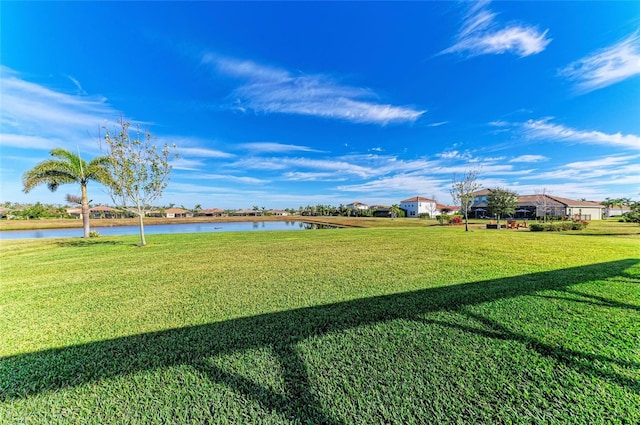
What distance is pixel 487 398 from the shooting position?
1.86 metres

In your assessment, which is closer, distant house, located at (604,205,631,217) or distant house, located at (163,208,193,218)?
distant house, located at (604,205,631,217)

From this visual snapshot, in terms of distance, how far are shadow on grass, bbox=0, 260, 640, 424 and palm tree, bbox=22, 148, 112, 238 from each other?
42.3 ft

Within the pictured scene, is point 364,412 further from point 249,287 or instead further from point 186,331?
point 249,287

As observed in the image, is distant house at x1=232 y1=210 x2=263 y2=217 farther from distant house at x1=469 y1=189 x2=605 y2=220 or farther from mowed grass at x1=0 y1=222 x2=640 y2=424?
mowed grass at x1=0 y1=222 x2=640 y2=424

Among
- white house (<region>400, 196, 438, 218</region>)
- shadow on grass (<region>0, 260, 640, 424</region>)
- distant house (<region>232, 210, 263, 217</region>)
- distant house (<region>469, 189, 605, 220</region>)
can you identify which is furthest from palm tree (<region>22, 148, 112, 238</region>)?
distant house (<region>232, 210, 263, 217</region>)

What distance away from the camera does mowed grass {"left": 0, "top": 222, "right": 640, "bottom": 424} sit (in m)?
1.80

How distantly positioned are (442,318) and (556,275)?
12.7ft

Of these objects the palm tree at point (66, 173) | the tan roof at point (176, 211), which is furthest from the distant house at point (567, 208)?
the tan roof at point (176, 211)

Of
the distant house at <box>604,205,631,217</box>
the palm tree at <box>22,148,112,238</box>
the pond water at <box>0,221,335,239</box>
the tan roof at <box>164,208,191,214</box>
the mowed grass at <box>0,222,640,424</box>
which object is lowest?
the pond water at <box>0,221,335,239</box>

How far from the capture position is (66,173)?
13125 millimetres

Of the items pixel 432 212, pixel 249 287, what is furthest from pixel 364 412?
pixel 432 212

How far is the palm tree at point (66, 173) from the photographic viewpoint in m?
12.5

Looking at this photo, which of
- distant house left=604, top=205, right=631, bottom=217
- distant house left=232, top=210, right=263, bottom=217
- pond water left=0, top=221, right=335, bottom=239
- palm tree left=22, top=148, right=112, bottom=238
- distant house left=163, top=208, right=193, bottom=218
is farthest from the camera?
distant house left=232, top=210, right=263, bottom=217

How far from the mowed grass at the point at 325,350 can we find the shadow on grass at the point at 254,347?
0.01 m
